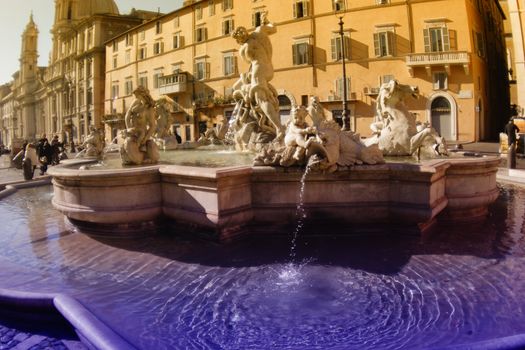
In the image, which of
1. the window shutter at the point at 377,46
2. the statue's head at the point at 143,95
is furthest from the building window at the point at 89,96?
the statue's head at the point at 143,95

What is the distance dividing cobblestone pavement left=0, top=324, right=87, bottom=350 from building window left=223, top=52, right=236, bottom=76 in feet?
113

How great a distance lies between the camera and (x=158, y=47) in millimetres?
42250

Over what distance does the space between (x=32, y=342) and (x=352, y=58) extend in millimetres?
30252

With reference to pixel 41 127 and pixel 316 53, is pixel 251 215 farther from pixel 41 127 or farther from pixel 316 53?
pixel 41 127

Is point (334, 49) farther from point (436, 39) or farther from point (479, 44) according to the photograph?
point (479, 44)

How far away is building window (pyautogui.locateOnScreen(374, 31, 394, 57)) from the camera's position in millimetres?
29172

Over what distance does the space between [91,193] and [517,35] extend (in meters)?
25.8

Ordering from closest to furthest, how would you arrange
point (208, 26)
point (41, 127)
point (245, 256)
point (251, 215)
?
point (245, 256), point (251, 215), point (208, 26), point (41, 127)

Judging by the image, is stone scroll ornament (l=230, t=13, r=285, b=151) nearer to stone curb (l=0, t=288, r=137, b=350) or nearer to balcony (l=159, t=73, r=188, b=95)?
stone curb (l=0, t=288, r=137, b=350)

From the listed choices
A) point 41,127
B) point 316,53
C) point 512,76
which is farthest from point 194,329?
point 41,127

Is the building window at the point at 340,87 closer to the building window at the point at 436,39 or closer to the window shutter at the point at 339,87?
the window shutter at the point at 339,87

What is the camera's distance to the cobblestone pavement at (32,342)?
2.84 m

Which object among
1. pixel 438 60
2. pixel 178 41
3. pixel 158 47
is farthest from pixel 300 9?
pixel 158 47

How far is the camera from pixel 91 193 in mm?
5070
